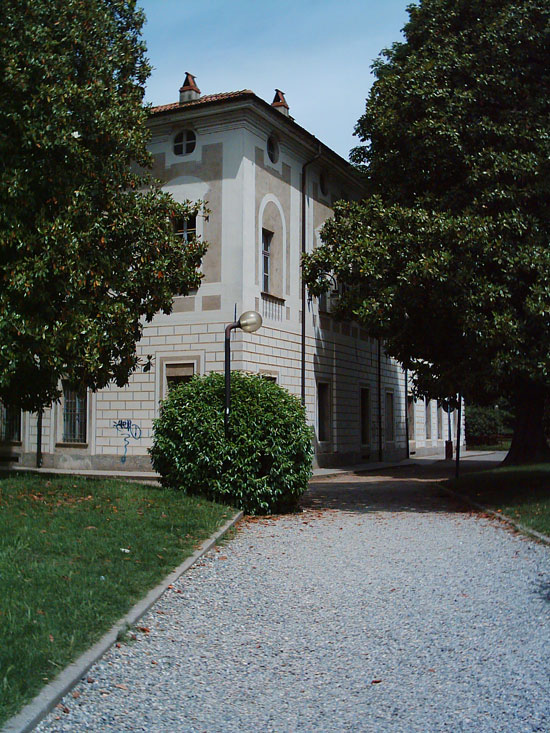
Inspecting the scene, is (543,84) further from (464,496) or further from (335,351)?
(335,351)

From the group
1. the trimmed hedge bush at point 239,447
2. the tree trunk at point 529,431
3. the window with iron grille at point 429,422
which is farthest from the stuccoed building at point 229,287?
the window with iron grille at point 429,422

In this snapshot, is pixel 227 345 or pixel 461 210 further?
pixel 461 210

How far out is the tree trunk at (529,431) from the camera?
59.8ft

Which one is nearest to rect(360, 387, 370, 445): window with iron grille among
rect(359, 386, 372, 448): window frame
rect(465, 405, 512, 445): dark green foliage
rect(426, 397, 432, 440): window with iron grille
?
rect(359, 386, 372, 448): window frame

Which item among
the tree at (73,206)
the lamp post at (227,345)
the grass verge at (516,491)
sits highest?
the tree at (73,206)

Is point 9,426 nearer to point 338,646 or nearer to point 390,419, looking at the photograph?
point 390,419

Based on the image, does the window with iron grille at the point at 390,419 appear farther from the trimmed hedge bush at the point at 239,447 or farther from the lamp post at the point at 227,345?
the lamp post at the point at 227,345

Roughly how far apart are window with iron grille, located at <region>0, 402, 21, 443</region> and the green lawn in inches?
518

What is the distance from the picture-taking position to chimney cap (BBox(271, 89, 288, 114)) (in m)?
25.7

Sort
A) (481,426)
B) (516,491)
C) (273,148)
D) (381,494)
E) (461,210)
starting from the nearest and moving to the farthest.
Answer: (461,210) → (516,491) → (381,494) → (273,148) → (481,426)

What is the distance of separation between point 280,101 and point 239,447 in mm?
16916

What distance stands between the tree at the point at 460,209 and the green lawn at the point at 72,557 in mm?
5162

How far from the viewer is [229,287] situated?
21.3 meters

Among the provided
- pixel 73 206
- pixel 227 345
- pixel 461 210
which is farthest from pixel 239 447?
pixel 461 210
